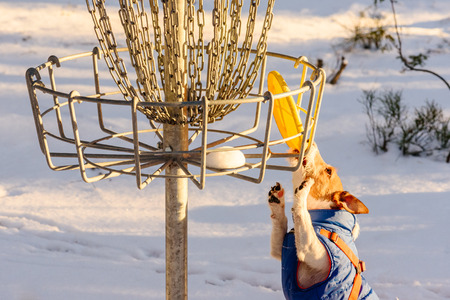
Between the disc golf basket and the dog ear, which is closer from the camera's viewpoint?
the disc golf basket

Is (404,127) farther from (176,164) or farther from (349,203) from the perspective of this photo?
(176,164)

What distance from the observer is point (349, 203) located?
50.9 inches

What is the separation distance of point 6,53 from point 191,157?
262cm

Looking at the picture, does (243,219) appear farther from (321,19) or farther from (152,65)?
(321,19)

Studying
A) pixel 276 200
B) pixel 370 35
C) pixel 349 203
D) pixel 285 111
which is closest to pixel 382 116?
pixel 370 35

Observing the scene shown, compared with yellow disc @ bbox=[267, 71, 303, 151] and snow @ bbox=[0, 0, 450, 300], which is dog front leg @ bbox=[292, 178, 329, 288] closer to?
yellow disc @ bbox=[267, 71, 303, 151]

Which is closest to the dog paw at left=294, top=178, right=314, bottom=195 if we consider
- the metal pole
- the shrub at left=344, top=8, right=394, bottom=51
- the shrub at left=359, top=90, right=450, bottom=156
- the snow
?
the metal pole

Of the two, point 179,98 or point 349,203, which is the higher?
point 179,98

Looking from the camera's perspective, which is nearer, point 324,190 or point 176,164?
point 176,164

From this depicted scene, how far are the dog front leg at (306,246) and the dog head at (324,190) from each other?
67 mm

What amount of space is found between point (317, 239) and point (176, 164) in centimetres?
44

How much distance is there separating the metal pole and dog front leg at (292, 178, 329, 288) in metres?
0.30

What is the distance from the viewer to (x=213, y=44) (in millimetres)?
815

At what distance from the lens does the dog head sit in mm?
1252
